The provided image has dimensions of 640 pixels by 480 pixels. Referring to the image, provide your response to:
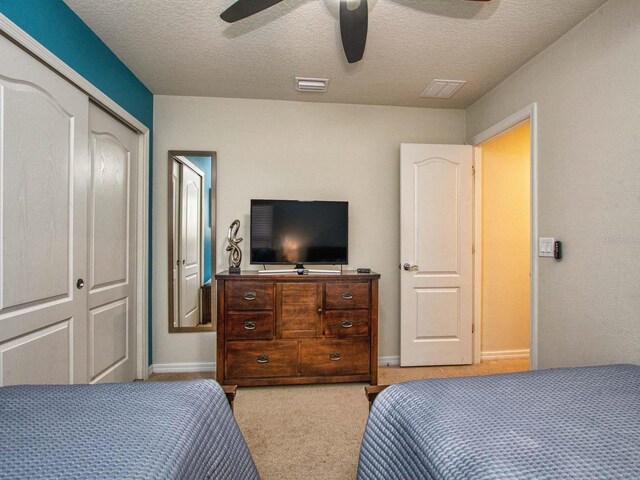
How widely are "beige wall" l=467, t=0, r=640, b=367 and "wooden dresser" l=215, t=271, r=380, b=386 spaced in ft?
4.19

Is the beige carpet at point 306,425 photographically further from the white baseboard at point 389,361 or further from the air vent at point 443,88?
the air vent at point 443,88

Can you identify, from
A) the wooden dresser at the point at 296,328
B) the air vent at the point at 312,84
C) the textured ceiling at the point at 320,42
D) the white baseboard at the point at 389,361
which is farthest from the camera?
the white baseboard at the point at 389,361

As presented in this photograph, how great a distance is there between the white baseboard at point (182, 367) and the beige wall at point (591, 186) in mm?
2746

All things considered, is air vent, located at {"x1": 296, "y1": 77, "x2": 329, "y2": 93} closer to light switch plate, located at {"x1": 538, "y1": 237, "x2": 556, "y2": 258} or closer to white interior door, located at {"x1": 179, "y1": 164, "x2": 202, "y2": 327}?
white interior door, located at {"x1": 179, "y1": 164, "x2": 202, "y2": 327}

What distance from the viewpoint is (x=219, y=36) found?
228 centimetres

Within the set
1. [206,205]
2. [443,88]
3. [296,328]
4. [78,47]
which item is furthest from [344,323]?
[78,47]

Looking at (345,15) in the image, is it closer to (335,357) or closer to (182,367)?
(335,357)

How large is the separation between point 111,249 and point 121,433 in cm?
203

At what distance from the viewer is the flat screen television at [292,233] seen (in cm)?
304

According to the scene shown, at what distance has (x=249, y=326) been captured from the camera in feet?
9.02

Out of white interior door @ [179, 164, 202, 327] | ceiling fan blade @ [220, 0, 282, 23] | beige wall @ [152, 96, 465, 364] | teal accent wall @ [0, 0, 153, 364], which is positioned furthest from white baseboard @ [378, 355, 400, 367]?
teal accent wall @ [0, 0, 153, 364]

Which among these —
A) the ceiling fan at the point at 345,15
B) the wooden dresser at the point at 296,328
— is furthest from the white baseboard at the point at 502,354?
the ceiling fan at the point at 345,15

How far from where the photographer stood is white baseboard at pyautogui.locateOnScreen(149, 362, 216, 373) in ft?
10.4

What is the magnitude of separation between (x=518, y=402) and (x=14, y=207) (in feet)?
7.33
